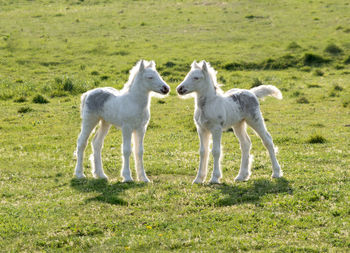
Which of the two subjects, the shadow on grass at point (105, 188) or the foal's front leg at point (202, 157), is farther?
the foal's front leg at point (202, 157)

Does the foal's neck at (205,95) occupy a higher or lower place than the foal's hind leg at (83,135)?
higher

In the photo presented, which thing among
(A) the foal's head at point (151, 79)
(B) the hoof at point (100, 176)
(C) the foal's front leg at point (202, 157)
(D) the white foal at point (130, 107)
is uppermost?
(A) the foal's head at point (151, 79)

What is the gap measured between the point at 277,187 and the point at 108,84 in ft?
64.1

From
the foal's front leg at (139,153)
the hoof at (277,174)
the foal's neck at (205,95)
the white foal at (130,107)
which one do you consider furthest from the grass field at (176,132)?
the foal's neck at (205,95)

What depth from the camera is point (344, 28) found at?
1687 inches

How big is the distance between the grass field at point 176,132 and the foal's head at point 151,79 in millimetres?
2330

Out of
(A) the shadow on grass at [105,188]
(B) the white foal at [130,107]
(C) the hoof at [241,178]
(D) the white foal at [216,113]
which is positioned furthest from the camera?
(C) the hoof at [241,178]

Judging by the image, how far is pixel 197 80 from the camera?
516 inches

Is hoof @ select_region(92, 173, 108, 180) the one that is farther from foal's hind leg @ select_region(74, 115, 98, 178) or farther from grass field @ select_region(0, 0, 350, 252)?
grass field @ select_region(0, 0, 350, 252)

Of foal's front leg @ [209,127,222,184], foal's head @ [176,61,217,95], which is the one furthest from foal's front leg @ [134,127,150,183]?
foal's front leg @ [209,127,222,184]

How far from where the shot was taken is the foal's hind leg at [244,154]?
46.2 ft

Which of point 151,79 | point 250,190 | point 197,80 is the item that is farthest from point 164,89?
point 250,190

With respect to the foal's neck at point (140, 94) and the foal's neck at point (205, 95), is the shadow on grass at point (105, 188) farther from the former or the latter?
the foal's neck at point (205, 95)

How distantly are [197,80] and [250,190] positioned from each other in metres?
2.84
